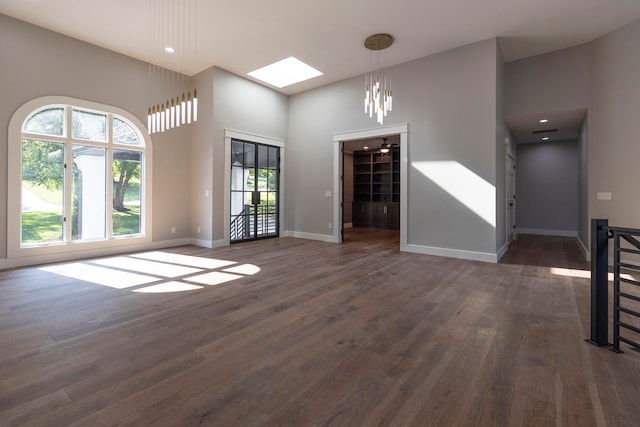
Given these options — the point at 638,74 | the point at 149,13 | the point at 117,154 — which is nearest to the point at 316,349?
the point at 149,13

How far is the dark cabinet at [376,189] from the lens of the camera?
34.0 ft

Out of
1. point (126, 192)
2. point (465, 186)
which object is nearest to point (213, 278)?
point (126, 192)

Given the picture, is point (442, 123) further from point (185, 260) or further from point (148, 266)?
point (148, 266)

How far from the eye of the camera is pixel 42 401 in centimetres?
156

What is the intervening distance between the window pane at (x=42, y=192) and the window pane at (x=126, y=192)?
82 centimetres

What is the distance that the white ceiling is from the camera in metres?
4.21

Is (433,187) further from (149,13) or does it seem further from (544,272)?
(149,13)

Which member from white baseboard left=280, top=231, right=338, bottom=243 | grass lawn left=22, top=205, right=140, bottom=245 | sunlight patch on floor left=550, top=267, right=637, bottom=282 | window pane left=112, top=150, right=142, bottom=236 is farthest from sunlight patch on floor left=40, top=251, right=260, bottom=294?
sunlight patch on floor left=550, top=267, right=637, bottom=282

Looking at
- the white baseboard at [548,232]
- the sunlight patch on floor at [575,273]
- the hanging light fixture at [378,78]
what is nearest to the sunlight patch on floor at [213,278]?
the hanging light fixture at [378,78]

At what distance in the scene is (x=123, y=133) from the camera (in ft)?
19.2

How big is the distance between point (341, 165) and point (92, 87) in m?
5.06

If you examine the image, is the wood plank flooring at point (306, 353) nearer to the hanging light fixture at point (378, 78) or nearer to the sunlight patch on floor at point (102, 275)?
the sunlight patch on floor at point (102, 275)

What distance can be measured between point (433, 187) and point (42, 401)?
5.66m

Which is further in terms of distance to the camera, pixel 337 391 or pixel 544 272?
pixel 544 272
